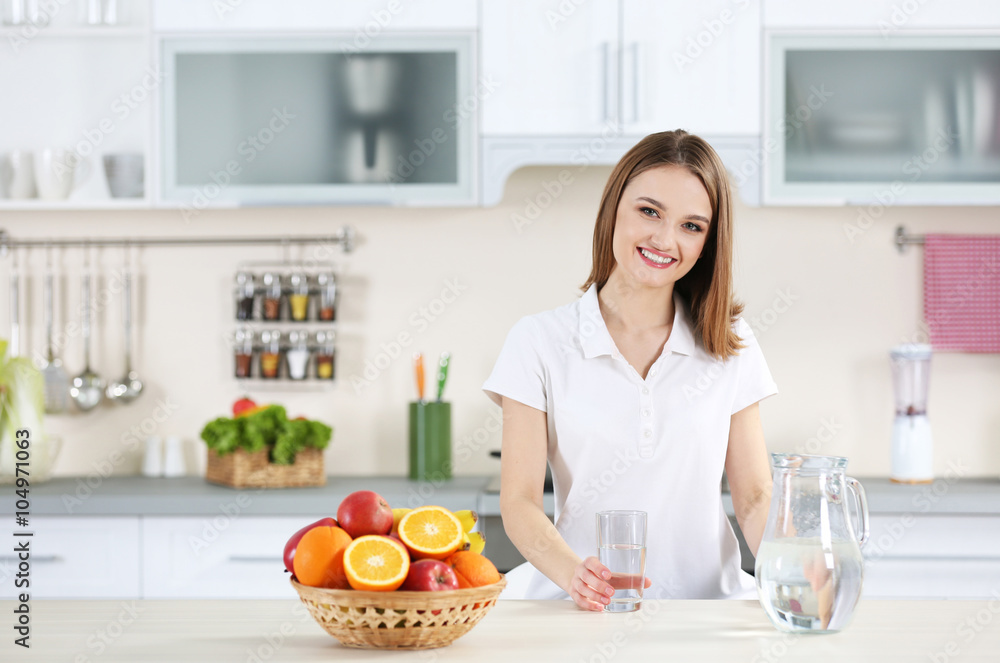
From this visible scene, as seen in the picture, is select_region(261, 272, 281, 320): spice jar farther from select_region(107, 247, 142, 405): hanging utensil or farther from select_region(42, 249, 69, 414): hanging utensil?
select_region(42, 249, 69, 414): hanging utensil

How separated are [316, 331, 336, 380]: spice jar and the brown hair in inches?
49.1

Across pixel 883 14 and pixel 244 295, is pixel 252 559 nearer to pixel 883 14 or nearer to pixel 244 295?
pixel 244 295

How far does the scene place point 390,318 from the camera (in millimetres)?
2695

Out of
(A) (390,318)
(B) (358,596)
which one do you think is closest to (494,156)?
(A) (390,318)

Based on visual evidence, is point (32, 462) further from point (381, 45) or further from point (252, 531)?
point (381, 45)

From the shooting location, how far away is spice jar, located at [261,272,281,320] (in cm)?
263

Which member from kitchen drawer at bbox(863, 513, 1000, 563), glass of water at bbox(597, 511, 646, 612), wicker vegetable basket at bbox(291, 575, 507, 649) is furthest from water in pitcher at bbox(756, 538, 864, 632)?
kitchen drawer at bbox(863, 513, 1000, 563)

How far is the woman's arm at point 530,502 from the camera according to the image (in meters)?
1.25

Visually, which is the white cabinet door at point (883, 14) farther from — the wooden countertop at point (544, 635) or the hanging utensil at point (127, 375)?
the hanging utensil at point (127, 375)

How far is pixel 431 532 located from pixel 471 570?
0.06m

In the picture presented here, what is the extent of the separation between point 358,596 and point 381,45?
1814 mm

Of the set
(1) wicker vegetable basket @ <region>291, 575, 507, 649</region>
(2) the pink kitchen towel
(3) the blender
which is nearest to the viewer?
(1) wicker vegetable basket @ <region>291, 575, 507, 649</region>

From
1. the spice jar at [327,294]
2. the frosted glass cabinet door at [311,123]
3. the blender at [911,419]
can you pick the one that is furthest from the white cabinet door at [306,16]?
the blender at [911,419]

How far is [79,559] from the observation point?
7.28ft
